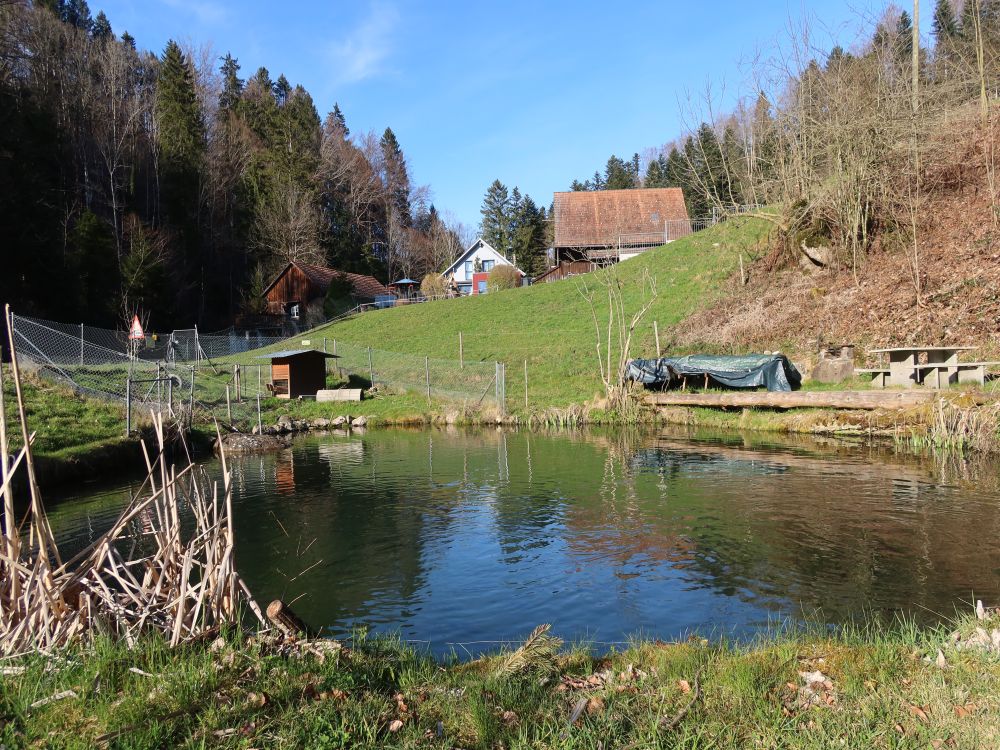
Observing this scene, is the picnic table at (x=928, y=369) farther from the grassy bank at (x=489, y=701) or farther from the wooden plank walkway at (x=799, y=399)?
the grassy bank at (x=489, y=701)

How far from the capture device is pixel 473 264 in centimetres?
7500

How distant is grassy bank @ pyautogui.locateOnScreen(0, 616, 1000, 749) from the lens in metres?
3.81

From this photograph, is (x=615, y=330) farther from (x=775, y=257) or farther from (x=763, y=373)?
(x=763, y=373)

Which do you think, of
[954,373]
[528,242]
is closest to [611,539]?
[954,373]

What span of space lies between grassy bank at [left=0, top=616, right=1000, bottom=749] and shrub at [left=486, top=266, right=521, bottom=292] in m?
53.9

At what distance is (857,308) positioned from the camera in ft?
89.6

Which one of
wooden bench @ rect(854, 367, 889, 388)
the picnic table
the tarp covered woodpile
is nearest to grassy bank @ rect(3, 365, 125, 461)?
the tarp covered woodpile

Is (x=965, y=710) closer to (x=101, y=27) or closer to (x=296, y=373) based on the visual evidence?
(x=296, y=373)

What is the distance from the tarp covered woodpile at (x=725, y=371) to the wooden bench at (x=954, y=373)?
3946mm

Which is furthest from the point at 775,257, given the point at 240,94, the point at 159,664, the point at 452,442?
the point at 240,94

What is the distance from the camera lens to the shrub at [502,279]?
5869 cm

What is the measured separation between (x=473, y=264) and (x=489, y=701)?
236ft

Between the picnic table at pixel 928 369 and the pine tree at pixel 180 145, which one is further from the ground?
the pine tree at pixel 180 145

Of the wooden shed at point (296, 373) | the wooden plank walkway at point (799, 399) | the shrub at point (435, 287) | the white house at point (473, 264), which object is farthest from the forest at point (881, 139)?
the white house at point (473, 264)
